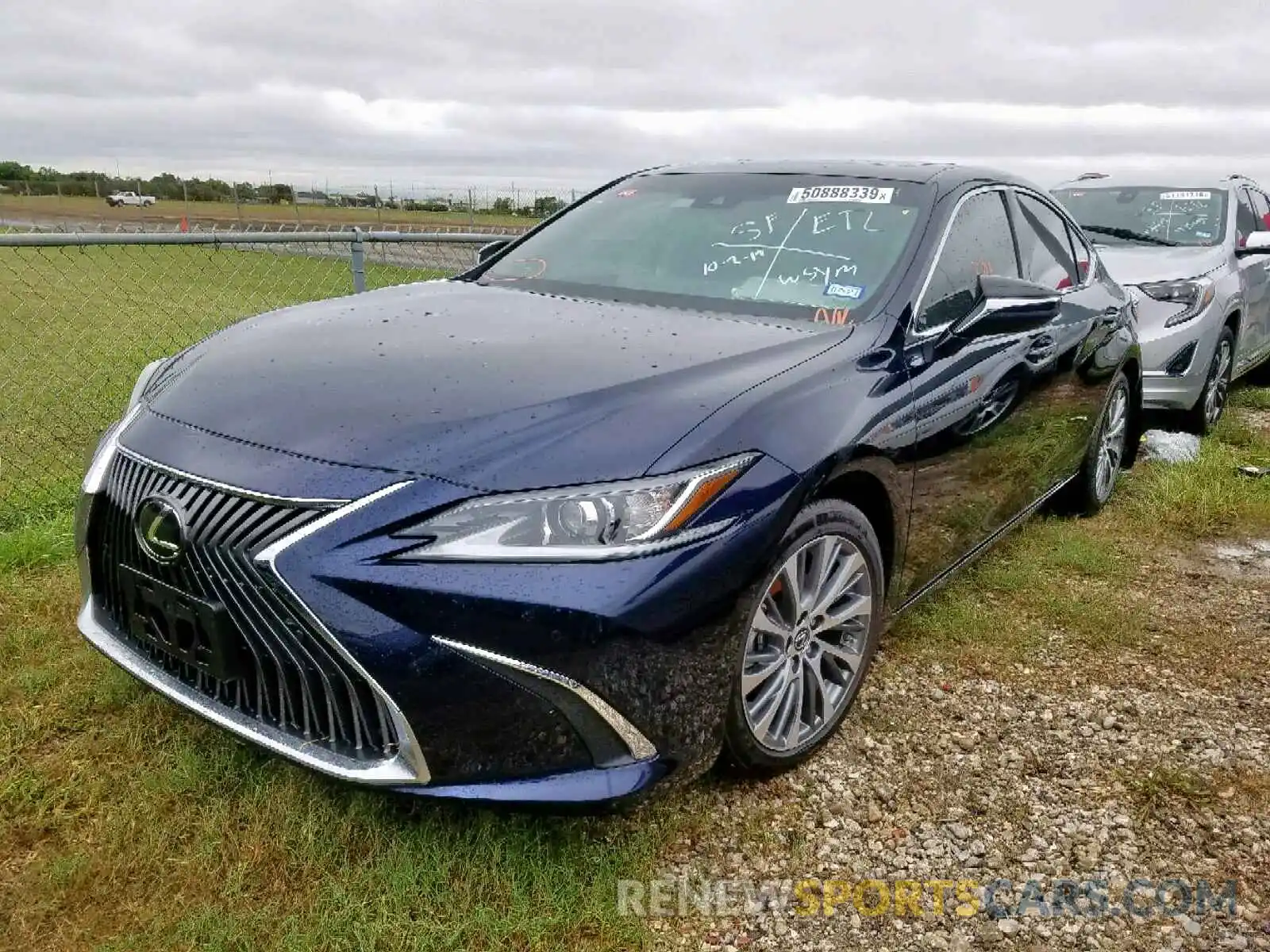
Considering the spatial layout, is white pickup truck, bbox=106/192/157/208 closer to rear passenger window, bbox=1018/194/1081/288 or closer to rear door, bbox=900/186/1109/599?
rear passenger window, bbox=1018/194/1081/288

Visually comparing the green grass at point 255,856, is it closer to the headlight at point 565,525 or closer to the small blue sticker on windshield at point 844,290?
the headlight at point 565,525

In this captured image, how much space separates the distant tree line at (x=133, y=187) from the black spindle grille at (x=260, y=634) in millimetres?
31547

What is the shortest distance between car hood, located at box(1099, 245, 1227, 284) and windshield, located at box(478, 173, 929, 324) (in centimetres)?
347

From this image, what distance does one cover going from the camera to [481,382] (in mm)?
2248

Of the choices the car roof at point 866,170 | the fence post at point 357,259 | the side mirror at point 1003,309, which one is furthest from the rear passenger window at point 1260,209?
the fence post at point 357,259

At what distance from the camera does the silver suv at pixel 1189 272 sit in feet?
19.2

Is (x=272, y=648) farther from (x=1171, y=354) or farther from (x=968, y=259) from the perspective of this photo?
(x=1171, y=354)

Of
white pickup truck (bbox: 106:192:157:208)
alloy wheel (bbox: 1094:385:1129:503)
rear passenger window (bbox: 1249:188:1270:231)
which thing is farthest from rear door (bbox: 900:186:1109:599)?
white pickup truck (bbox: 106:192:157:208)

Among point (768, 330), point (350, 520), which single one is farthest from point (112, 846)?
point (768, 330)

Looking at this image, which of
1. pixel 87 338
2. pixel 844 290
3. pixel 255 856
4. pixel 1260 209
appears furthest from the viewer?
pixel 87 338

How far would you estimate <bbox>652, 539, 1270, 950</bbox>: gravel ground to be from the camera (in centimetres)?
213

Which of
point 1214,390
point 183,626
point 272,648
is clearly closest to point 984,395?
point 272,648

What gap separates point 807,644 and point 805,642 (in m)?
0.02

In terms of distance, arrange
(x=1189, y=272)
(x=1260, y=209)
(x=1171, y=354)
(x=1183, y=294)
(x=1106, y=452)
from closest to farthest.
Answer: (x=1106, y=452) → (x=1171, y=354) → (x=1183, y=294) → (x=1189, y=272) → (x=1260, y=209)
